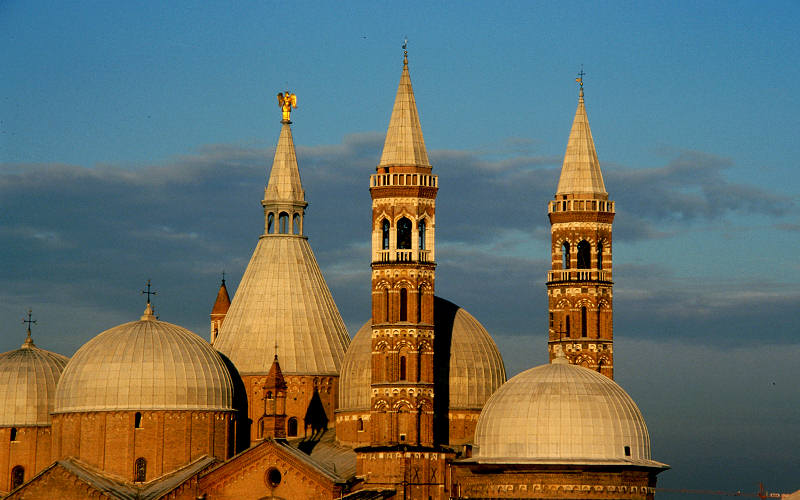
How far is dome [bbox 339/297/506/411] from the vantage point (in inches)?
4203

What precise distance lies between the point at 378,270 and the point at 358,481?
10800mm

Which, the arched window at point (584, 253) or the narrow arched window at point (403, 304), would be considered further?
the arched window at point (584, 253)

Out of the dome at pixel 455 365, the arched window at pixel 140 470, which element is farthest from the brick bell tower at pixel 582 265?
the arched window at pixel 140 470

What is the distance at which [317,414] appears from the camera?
112 meters

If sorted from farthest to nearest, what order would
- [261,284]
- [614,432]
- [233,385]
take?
[261,284]
[233,385]
[614,432]

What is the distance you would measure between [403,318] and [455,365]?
239 inches

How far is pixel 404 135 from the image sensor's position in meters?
104

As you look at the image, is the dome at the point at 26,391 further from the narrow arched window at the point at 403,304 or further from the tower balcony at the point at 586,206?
the tower balcony at the point at 586,206

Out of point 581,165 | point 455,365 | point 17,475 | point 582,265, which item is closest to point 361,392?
point 455,365

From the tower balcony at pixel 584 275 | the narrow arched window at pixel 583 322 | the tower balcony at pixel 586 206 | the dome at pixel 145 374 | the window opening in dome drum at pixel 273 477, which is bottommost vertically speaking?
the window opening in dome drum at pixel 273 477

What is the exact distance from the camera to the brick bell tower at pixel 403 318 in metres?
101

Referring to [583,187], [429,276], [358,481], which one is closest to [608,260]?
[583,187]

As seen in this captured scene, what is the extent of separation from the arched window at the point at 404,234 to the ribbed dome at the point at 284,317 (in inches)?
447

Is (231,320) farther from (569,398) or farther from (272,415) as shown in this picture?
(569,398)
